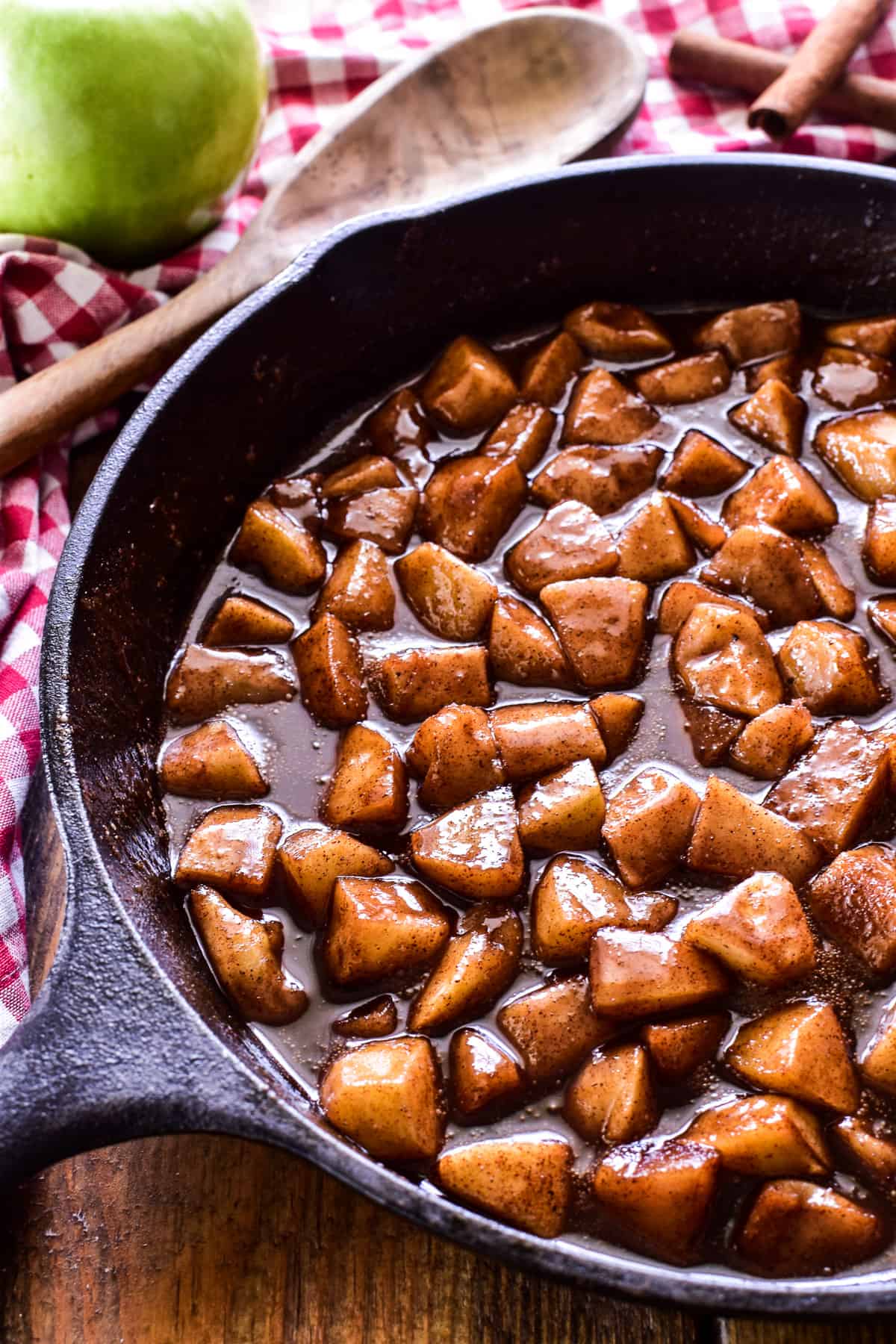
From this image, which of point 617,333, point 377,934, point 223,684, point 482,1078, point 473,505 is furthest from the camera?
point 617,333

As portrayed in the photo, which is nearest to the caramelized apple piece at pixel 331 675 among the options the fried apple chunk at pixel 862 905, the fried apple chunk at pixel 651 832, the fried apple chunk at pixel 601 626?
the fried apple chunk at pixel 601 626

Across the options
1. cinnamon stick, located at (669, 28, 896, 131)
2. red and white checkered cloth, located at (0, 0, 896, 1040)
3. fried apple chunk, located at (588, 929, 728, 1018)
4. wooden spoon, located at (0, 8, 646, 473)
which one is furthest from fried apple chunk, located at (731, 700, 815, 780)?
cinnamon stick, located at (669, 28, 896, 131)

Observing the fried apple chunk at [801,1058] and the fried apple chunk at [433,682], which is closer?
the fried apple chunk at [801,1058]

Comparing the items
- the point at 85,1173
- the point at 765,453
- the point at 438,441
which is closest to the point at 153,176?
the point at 438,441

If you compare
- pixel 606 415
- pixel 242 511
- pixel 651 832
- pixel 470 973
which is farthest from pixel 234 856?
pixel 606 415

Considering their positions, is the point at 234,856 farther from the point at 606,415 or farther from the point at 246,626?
the point at 606,415

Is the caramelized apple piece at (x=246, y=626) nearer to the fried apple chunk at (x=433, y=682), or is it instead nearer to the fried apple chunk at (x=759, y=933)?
the fried apple chunk at (x=433, y=682)

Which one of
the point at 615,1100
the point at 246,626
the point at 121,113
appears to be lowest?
the point at 615,1100

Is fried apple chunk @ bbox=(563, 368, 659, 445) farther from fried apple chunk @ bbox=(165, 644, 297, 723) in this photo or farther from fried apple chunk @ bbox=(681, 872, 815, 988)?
fried apple chunk @ bbox=(681, 872, 815, 988)
